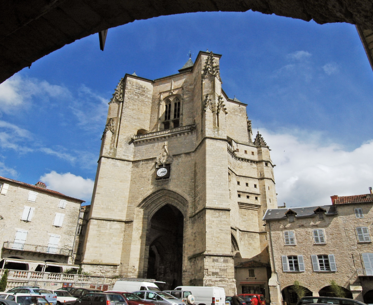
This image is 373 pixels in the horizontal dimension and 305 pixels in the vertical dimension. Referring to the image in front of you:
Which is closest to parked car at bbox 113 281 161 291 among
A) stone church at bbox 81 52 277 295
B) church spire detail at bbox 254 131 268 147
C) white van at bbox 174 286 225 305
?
white van at bbox 174 286 225 305

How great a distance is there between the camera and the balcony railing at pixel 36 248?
17.2 m

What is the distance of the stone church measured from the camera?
16.0m

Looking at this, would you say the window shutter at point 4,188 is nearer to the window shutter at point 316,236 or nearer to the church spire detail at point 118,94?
the church spire detail at point 118,94

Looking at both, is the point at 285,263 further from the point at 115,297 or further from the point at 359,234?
the point at 115,297

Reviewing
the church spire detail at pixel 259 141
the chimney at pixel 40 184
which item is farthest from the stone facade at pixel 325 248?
the chimney at pixel 40 184

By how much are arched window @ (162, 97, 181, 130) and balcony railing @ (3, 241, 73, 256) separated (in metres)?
11.4

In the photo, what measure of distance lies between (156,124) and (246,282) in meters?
13.0

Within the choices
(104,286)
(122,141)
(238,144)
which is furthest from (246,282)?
(122,141)

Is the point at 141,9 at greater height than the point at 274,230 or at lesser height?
lesser

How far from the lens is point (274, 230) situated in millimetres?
17812

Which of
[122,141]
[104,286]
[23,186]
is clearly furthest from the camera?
[122,141]

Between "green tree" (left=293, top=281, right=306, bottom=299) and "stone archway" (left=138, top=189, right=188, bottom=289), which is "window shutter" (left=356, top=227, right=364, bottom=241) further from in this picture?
"stone archway" (left=138, top=189, right=188, bottom=289)

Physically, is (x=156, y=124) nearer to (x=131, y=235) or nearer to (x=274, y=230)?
(x=131, y=235)

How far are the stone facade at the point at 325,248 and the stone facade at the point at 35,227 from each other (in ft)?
41.3
